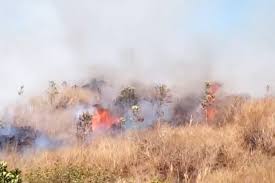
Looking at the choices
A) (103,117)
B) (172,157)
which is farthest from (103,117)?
(172,157)

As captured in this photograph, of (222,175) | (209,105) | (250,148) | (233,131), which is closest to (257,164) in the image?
(222,175)

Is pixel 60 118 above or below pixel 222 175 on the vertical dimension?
below

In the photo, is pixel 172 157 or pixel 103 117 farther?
pixel 103 117

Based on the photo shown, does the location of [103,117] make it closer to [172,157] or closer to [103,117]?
[103,117]

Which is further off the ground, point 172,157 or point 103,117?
point 172,157

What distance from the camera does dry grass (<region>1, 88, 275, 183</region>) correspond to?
41.1ft

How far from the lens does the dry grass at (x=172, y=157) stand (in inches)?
493

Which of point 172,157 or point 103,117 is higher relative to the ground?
point 172,157

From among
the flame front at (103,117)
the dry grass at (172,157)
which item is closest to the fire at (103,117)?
the flame front at (103,117)

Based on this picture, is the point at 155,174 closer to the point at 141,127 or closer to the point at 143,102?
the point at 141,127

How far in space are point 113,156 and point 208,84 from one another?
8177 millimetres

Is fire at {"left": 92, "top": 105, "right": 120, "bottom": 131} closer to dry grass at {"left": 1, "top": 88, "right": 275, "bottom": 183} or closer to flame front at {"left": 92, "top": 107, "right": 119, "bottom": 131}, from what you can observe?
flame front at {"left": 92, "top": 107, "right": 119, "bottom": 131}

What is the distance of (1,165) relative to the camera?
857 centimetres

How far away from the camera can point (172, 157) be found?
13.8 meters
